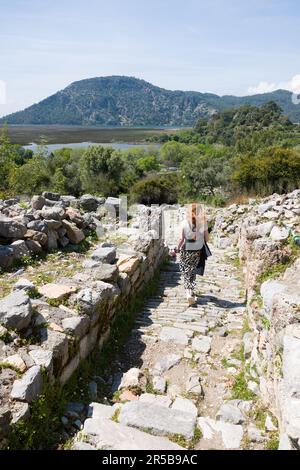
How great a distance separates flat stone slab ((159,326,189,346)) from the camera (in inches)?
241

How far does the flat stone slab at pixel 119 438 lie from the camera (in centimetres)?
349

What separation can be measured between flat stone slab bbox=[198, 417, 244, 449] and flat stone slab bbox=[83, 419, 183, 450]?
0.50m

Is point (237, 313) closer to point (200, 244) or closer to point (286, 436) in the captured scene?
point (200, 244)

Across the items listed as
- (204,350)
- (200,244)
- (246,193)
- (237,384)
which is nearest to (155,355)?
(204,350)

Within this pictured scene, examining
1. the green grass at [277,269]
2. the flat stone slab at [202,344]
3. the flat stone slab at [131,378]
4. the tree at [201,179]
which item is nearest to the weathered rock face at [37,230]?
the flat stone slab at [131,378]

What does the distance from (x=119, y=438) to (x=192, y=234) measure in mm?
4637

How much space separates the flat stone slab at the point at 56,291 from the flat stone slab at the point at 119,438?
79.2 inches

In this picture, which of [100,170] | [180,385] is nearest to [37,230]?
[180,385]

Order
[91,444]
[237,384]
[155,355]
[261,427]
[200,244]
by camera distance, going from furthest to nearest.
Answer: [200,244]
[155,355]
[237,384]
[261,427]
[91,444]

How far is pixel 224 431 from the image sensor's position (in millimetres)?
3957

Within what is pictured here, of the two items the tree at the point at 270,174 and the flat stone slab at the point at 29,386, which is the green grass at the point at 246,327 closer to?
the flat stone slab at the point at 29,386

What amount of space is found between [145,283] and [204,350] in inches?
115

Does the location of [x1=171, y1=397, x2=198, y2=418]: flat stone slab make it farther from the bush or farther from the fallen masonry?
the bush

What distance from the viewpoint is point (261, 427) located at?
401 cm
